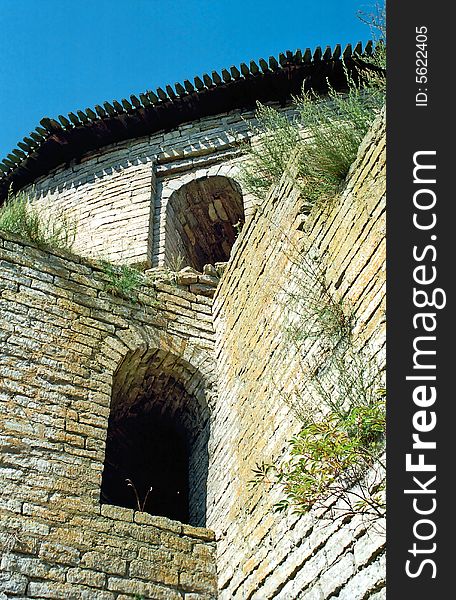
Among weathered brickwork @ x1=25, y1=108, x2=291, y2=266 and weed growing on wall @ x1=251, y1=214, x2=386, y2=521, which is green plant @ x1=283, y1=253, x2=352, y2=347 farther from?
weathered brickwork @ x1=25, y1=108, x2=291, y2=266

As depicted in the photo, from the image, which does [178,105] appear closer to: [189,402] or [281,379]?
[189,402]

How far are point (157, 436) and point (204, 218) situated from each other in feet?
12.6

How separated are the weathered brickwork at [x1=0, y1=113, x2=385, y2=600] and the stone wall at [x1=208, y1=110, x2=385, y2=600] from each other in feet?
0.05

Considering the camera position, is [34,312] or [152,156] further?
[152,156]

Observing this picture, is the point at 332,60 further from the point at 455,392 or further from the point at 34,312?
the point at 455,392

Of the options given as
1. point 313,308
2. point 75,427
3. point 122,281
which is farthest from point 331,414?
point 122,281

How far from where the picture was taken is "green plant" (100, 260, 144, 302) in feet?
22.2

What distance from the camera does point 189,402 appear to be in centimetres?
694

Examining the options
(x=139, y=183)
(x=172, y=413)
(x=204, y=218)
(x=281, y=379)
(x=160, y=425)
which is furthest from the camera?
(x=204, y=218)

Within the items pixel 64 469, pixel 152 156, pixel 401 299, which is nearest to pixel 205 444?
pixel 64 469

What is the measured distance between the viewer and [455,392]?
9.16 ft

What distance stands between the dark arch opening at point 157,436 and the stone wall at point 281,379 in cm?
42

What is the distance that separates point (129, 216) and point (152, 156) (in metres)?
1.16

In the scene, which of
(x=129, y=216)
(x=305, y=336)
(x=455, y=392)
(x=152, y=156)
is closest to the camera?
(x=455, y=392)
